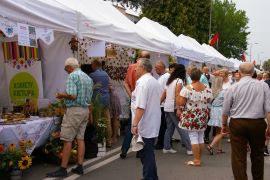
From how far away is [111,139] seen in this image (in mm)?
9711

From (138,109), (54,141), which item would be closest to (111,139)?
(54,141)

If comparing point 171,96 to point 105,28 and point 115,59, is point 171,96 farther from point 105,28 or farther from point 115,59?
point 115,59

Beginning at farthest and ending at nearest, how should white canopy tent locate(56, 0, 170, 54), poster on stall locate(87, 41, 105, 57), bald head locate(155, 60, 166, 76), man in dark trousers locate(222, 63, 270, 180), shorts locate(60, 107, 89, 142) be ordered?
bald head locate(155, 60, 166, 76), poster on stall locate(87, 41, 105, 57), white canopy tent locate(56, 0, 170, 54), shorts locate(60, 107, 89, 142), man in dark trousers locate(222, 63, 270, 180)

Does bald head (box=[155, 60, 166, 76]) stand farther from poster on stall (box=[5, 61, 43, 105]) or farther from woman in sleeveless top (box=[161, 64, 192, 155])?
poster on stall (box=[5, 61, 43, 105])

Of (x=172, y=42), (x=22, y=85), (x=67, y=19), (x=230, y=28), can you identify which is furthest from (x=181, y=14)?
(x=67, y=19)

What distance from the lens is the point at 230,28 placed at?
61.2m

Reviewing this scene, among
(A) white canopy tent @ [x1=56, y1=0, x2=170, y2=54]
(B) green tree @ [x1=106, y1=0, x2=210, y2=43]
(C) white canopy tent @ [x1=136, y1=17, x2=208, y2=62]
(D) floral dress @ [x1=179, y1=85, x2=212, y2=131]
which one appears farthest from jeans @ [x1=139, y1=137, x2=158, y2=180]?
(B) green tree @ [x1=106, y1=0, x2=210, y2=43]

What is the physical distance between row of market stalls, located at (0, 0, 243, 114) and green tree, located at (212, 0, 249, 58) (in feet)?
163

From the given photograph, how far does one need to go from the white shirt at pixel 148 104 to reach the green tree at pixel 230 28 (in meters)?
55.5

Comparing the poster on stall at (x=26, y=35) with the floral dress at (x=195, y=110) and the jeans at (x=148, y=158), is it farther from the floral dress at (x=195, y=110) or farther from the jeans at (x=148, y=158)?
the floral dress at (x=195, y=110)

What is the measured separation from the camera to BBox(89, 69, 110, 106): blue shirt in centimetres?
880

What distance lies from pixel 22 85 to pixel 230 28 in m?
55.7

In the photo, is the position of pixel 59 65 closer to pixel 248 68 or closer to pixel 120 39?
pixel 120 39

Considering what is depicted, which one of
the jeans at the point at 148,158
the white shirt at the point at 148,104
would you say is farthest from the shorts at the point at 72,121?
the jeans at the point at 148,158
